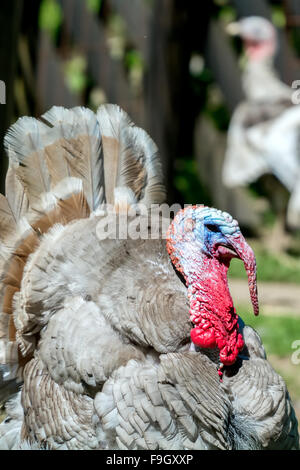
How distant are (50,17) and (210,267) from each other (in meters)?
4.54

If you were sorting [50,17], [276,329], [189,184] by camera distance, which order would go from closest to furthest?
[276,329] → [50,17] → [189,184]

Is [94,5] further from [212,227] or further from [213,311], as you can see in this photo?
[213,311]

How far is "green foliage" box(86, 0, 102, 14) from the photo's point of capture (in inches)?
259

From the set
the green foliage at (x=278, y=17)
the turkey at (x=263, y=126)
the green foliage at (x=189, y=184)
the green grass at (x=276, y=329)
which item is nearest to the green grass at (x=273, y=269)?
the turkey at (x=263, y=126)

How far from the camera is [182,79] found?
681 centimetres

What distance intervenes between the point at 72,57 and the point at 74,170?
12.4ft

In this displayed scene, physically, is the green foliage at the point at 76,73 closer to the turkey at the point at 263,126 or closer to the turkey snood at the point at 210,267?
the turkey at the point at 263,126

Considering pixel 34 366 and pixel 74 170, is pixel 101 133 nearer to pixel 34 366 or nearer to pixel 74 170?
pixel 74 170

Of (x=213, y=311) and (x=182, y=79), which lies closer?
(x=213, y=311)

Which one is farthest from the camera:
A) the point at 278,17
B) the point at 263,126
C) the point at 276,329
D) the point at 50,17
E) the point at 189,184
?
the point at 189,184

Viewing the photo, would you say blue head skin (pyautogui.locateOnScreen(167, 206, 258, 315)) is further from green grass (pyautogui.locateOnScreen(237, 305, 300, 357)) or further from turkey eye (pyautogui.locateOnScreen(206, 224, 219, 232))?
green grass (pyautogui.locateOnScreen(237, 305, 300, 357))

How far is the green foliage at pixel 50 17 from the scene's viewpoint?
21.7 feet

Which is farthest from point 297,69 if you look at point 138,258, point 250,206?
point 138,258

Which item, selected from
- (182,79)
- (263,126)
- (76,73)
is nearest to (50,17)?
(76,73)
